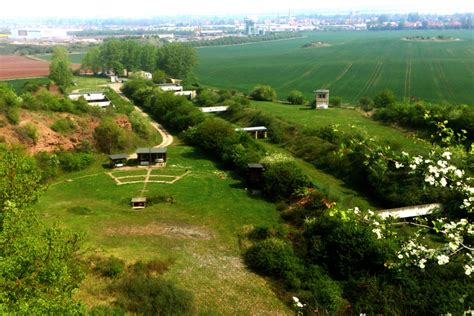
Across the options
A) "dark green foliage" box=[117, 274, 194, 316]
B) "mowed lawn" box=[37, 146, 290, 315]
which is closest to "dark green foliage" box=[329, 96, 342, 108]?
"mowed lawn" box=[37, 146, 290, 315]

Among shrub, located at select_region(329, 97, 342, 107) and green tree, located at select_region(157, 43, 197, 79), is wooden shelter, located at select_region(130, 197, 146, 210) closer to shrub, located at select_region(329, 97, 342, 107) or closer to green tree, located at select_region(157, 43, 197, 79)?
shrub, located at select_region(329, 97, 342, 107)

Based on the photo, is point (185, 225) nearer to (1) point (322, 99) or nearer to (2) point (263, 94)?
(1) point (322, 99)

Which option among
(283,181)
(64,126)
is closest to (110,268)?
(283,181)

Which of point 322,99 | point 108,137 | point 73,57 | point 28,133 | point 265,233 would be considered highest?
point 73,57

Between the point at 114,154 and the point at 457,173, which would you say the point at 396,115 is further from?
the point at 457,173

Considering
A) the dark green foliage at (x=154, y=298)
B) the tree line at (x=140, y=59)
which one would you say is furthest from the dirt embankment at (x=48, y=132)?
the tree line at (x=140, y=59)

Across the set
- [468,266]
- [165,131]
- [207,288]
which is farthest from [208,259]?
[165,131]
